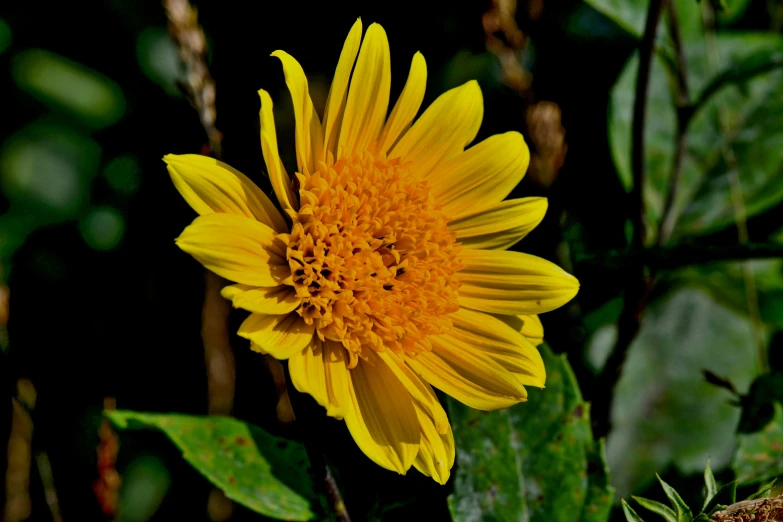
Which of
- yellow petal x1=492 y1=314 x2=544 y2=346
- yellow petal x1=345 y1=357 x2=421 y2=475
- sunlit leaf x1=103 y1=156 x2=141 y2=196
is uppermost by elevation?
sunlit leaf x1=103 y1=156 x2=141 y2=196

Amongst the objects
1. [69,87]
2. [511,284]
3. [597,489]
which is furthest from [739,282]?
[69,87]

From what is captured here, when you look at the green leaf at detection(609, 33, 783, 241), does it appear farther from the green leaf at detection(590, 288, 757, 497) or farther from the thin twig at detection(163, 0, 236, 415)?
the thin twig at detection(163, 0, 236, 415)

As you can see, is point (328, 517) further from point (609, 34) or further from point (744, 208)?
point (609, 34)

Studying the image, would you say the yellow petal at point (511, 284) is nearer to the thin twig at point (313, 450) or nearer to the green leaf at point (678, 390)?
the thin twig at point (313, 450)

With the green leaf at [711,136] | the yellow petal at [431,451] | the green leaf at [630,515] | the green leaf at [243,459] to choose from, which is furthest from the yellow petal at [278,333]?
the green leaf at [711,136]

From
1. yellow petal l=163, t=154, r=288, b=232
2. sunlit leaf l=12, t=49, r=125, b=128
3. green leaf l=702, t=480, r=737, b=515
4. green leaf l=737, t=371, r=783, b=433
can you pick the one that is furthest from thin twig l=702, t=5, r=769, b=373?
sunlit leaf l=12, t=49, r=125, b=128
